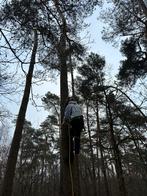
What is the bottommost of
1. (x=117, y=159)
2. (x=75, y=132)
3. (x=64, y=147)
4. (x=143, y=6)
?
(x=64, y=147)

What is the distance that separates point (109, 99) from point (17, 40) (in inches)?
400

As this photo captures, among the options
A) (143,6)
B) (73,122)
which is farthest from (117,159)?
(73,122)

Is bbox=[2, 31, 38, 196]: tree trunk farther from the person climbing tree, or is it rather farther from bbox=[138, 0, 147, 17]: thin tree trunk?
bbox=[138, 0, 147, 17]: thin tree trunk

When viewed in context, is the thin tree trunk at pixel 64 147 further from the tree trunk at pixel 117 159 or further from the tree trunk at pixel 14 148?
the tree trunk at pixel 117 159

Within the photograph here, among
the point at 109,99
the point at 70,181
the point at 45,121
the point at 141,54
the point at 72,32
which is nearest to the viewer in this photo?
the point at 70,181

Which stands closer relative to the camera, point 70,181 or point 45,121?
point 70,181

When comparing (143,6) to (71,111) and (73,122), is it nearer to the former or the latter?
(71,111)

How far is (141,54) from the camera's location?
11844 millimetres

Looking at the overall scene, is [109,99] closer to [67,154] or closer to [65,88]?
[65,88]

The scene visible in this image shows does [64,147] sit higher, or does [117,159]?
[117,159]

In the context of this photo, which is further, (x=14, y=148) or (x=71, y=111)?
(x=14, y=148)

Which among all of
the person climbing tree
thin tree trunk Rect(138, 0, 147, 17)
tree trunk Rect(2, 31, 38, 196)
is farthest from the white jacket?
thin tree trunk Rect(138, 0, 147, 17)

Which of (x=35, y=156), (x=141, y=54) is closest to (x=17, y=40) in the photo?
(x=141, y=54)

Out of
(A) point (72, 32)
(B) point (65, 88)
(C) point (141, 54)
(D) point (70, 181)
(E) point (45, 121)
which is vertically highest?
(E) point (45, 121)
